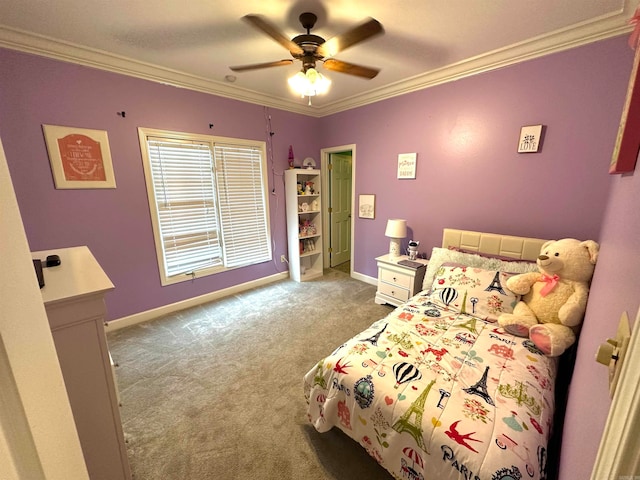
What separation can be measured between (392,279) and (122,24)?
3.31 meters

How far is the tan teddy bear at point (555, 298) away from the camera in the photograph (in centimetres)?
155

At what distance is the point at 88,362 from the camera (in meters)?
1.00

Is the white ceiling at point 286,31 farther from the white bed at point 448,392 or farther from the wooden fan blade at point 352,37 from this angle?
the white bed at point 448,392

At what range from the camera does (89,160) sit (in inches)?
92.9

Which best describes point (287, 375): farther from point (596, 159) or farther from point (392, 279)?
point (596, 159)

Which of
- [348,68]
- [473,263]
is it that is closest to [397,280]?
[473,263]

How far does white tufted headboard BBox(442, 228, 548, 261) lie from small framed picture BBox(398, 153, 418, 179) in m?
0.81

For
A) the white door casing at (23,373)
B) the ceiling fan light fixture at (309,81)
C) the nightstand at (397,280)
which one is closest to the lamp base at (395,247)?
the nightstand at (397,280)

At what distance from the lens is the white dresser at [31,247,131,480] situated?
0.93m

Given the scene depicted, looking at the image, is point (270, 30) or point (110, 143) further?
point (110, 143)

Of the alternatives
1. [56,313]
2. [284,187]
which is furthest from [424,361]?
[284,187]

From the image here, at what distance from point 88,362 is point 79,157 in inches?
87.1

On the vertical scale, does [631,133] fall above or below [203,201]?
above

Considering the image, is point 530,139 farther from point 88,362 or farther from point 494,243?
point 88,362
